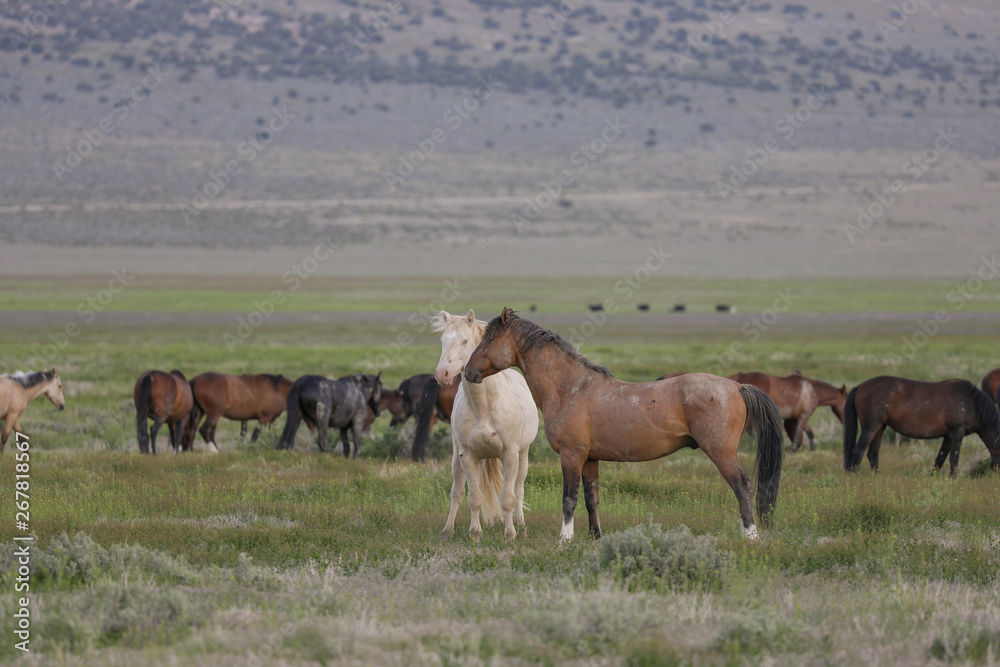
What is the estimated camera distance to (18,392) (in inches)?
602

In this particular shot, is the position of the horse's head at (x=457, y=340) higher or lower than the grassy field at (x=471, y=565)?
higher

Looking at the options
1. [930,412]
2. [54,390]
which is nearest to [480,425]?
[930,412]

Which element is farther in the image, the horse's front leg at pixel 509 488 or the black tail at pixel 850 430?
the black tail at pixel 850 430

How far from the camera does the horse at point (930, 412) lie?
1272cm

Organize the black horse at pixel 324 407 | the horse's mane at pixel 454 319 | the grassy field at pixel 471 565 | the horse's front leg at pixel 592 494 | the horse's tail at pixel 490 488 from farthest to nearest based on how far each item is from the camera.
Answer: the black horse at pixel 324 407
the horse's tail at pixel 490 488
the horse's mane at pixel 454 319
the horse's front leg at pixel 592 494
the grassy field at pixel 471 565

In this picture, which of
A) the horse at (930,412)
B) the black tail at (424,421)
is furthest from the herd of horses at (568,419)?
the black tail at (424,421)

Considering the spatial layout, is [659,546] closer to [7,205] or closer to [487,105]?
[7,205]

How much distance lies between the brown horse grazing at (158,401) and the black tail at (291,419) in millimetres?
1745

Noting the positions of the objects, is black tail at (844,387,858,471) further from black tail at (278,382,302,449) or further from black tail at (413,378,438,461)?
black tail at (278,382,302,449)

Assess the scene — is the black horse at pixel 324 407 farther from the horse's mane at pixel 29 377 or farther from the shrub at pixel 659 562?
the shrub at pixel 659 562

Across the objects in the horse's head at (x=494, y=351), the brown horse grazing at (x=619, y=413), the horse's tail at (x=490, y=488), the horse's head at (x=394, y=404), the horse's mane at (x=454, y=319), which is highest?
the horse's mane at (x=454, y=319)

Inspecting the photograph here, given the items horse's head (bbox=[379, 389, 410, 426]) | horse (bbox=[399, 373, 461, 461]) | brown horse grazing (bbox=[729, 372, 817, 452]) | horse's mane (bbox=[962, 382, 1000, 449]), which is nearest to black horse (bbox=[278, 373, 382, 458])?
horse (bbox=[399, 373, 461, 461])

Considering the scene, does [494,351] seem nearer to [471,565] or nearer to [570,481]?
[570,481]

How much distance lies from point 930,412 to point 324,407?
8.82 metres
